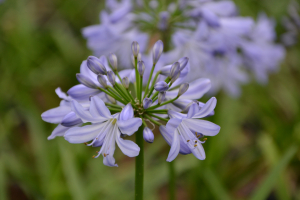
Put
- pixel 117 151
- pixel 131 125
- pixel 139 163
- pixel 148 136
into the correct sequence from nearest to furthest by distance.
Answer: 1. pixel 131 125
2. pixel 148 136
3. pixel 139 163
4. pixel 117 151

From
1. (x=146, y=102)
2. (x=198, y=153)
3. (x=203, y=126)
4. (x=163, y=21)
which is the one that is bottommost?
(x=198, y=153)

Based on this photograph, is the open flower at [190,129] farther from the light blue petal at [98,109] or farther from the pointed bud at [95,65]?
the pointed bud at [95,65]

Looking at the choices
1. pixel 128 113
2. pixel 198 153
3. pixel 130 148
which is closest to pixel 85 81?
pixel 128 113

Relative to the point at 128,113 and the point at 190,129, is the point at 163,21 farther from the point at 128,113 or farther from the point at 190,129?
the point at 128,113

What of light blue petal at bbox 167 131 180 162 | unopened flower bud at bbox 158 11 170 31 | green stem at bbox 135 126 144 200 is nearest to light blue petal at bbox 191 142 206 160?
light blue petal at bbox 167 131 180 162

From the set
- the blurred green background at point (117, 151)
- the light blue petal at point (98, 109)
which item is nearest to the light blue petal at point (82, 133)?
the light blue petal at point (98, 109)

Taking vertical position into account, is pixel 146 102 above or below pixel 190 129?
above

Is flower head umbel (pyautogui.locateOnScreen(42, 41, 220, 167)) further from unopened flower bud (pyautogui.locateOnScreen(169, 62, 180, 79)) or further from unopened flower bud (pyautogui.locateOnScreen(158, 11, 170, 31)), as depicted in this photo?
unopened flower bud (pyautogui.locateOnScreen(158, 11, 170, 31))
